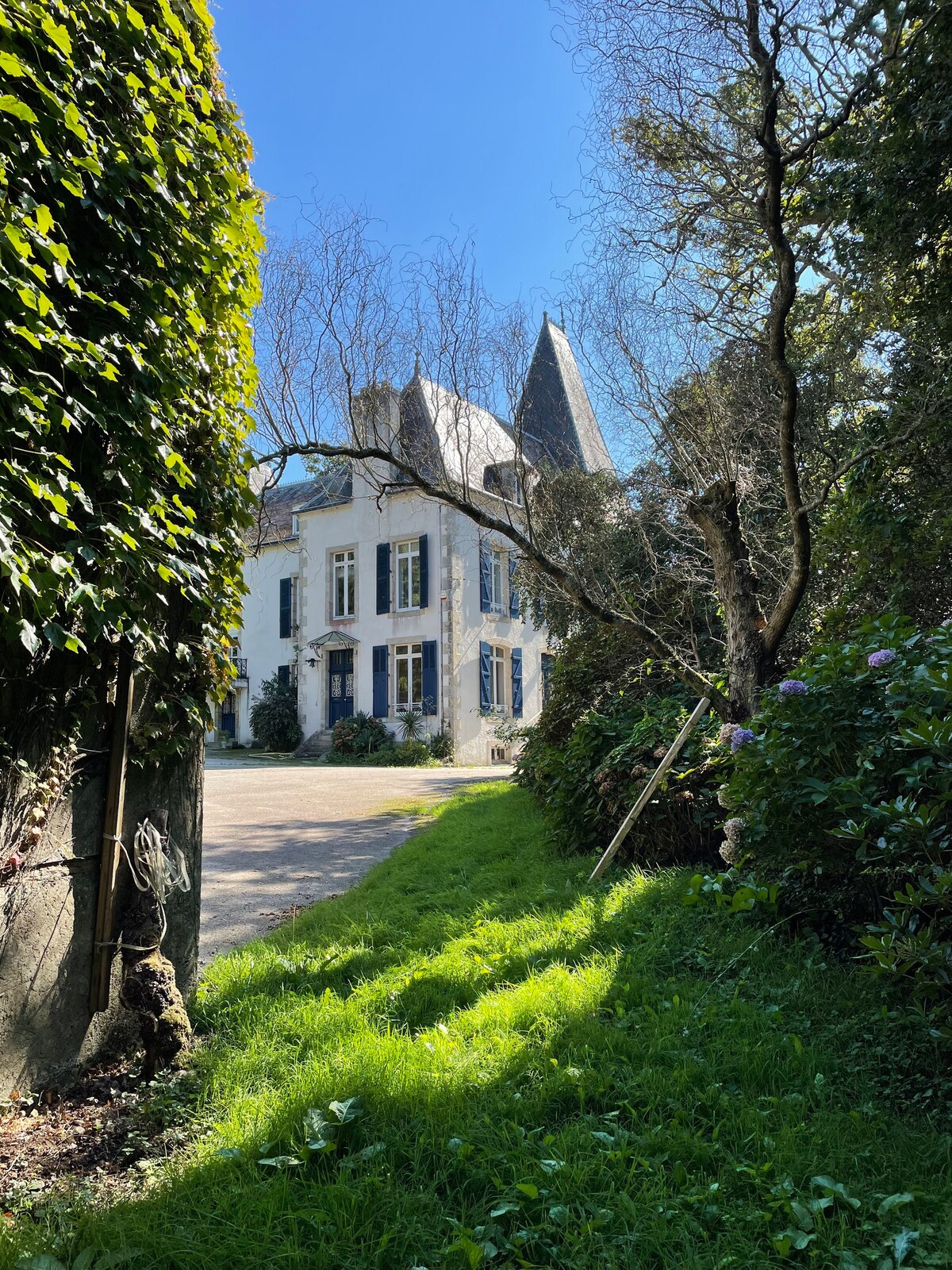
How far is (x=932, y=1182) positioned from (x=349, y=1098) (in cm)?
161

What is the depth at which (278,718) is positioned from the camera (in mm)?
22734

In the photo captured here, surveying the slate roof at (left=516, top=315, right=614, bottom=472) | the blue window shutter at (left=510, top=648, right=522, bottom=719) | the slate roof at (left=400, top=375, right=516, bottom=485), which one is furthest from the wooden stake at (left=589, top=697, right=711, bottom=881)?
the blue window shutter at (left=510, top=648, right=522, bottom=719)

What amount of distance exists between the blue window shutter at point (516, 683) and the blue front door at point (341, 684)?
4.75 metres

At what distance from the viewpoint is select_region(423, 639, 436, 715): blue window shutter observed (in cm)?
2045

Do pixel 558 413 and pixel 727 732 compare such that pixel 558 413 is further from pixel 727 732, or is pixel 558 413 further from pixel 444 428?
pixel 727 732

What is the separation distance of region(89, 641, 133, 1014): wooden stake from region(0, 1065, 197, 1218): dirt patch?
0.29 meters

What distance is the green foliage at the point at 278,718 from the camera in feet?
74.5

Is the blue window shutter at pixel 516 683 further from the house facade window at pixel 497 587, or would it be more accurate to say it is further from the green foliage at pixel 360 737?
the green foliage at pixel 360 737

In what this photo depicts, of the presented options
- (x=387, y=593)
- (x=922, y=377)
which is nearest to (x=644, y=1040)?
(x=922, y=377)

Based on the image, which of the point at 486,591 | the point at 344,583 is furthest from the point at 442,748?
the point at 344,583

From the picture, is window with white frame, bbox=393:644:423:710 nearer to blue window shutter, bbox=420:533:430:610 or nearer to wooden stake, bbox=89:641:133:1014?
blue window shutter, bbox=420:533:430:610

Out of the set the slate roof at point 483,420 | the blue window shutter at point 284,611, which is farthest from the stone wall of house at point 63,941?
the blue window shutter at point 284,611

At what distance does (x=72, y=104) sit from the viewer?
2.06 metres

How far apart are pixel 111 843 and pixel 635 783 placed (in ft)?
11.7
